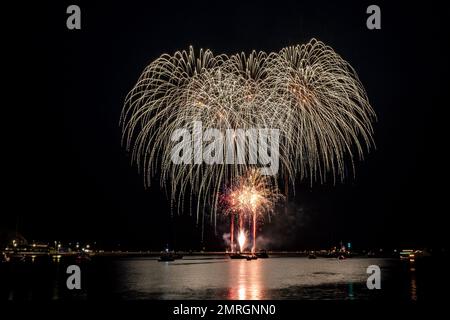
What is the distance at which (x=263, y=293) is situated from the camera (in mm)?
38688

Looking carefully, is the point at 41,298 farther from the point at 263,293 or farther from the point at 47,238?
the point at 47,238

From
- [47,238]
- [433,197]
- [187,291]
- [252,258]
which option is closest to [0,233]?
[47,238]

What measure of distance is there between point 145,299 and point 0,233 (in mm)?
117786

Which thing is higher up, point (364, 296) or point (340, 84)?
point (340, 84)

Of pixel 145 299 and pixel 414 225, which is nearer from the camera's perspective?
pixel 145 299

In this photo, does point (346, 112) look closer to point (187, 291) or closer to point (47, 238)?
point (187, 291)

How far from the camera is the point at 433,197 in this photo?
13700cm

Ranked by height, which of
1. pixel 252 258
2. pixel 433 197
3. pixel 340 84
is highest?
pixel 340 84

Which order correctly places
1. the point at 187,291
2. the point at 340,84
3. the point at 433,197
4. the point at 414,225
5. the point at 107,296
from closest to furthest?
1. the point at 107,296
2. the point at 187,291
3. the point at 340,84
4. the point at 433,197
5. the point at 414,225
